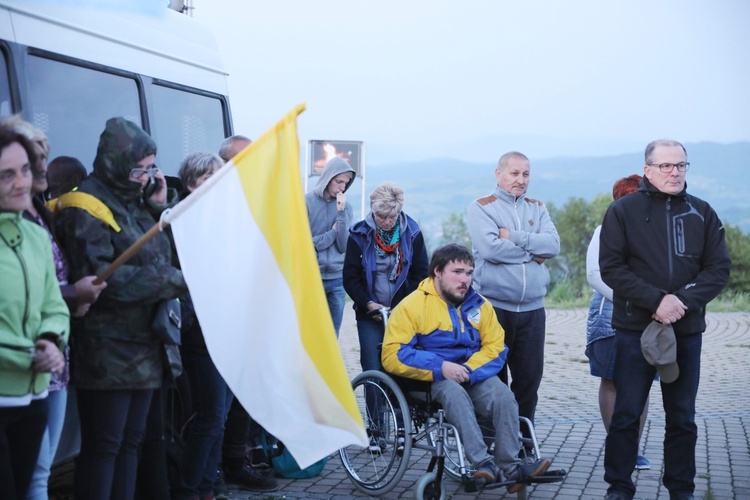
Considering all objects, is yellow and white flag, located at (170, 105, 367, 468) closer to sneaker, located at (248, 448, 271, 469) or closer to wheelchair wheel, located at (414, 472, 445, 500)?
wheelchair wheel, located at (414, 472, 445, 500)

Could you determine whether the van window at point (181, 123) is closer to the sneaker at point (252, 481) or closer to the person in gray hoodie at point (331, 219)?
the person in gray hoodie at point (331, 219)

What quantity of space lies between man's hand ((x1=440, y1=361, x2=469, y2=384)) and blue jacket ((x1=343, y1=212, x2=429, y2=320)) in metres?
1.31

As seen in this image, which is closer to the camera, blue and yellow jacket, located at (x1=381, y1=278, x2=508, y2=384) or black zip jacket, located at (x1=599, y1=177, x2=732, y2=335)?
black zip jacket, located at (x1=599, y1=177, x2=732, y2=335)

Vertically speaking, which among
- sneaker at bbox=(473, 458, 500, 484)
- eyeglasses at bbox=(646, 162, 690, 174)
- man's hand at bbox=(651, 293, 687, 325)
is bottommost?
sneaker at bbox=(473, 458, 500, 484)

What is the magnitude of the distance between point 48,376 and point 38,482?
1.55 ft

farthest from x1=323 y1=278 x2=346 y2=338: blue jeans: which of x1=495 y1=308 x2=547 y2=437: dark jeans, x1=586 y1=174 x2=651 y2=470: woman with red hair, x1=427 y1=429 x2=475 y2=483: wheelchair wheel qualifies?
x1=586 y1=174 x2=651 y2=470: woman with red hair

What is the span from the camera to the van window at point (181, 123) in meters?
6.76

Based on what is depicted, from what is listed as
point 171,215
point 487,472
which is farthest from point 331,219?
point 171,215

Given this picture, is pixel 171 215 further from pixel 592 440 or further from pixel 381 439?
pixel 592 440

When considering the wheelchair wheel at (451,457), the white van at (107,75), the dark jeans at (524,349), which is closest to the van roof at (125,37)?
the white van at (107,75)

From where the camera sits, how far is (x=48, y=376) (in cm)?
400

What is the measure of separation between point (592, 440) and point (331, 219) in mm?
2674

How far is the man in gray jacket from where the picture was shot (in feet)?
22.5

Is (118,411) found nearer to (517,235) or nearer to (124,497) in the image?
(124,497)
